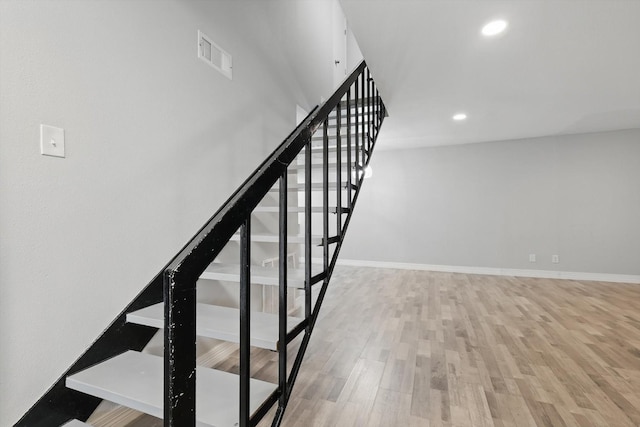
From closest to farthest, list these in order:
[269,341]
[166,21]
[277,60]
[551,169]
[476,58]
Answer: [269,341] → [166,21] → [476,58] → [277,60] → [551,169]

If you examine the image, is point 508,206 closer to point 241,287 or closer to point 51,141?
point 241,287

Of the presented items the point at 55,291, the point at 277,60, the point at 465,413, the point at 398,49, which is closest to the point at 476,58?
the point at 398,49

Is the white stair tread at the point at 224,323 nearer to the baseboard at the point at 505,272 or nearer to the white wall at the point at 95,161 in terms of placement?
the white wall at the point at 95,161

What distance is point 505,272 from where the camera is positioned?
5488mm

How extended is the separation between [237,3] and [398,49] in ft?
4.50

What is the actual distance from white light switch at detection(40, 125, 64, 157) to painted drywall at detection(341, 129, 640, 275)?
18.4ft

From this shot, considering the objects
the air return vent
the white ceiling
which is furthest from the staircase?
the air return vent

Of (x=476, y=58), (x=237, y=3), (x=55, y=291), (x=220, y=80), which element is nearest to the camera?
(x=55, y=291)

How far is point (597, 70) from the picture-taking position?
2.80 metres

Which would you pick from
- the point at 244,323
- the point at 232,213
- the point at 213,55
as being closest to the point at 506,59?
the point at 213,55

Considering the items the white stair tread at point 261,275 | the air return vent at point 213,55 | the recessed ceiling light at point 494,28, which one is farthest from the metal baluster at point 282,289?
the recessed ceiling light at point 494,28

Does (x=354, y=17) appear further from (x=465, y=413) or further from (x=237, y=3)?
(x=465, y=413)

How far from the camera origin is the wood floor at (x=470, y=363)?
1677 millimetres

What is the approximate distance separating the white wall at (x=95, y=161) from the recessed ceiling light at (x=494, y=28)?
1.93 meters
